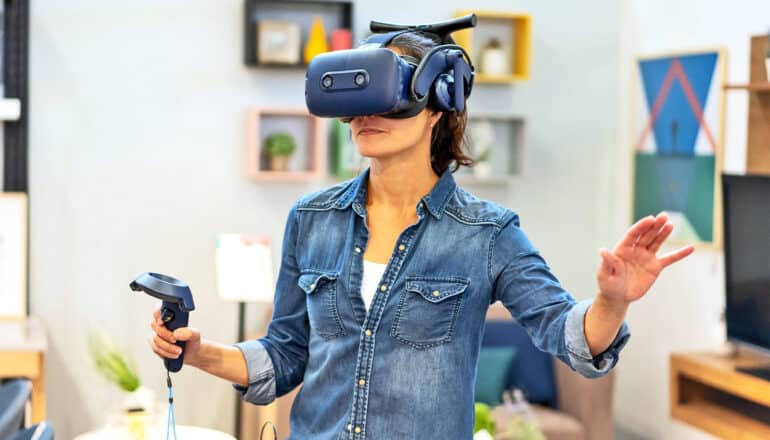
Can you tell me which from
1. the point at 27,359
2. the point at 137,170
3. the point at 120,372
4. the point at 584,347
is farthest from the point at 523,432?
the point at 584,347

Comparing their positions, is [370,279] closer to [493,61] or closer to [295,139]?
[295,139]

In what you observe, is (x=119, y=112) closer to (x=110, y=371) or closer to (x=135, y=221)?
(x=135, y=221)

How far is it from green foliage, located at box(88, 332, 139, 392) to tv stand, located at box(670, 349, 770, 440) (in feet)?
6.28

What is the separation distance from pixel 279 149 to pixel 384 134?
8.85ft

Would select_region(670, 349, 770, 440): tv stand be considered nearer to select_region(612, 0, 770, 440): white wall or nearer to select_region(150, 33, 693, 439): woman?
select_region(612, 0, 770, 440): white wall

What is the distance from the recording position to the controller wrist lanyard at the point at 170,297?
1.49 meters

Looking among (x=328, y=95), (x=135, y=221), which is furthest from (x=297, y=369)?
(x=135, y=221)

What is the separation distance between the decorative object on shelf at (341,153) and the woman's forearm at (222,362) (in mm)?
2709

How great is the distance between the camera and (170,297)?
1.51 metres

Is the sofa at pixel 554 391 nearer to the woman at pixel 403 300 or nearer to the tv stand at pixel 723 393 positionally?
the tv stand at pixel 723 393

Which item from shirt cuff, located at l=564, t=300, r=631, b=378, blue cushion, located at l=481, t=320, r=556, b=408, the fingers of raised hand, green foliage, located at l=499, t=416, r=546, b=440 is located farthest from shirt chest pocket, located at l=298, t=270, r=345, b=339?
blue cushion, located at l=481, t=320, r=556, b=408

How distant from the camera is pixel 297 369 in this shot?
1.74 metres

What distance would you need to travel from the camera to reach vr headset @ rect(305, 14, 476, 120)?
58.6 inches

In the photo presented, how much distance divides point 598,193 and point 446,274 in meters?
3.32
